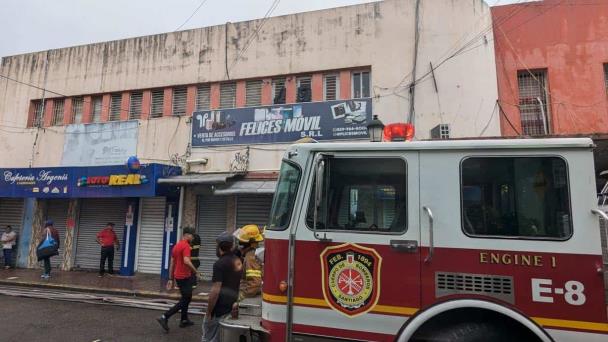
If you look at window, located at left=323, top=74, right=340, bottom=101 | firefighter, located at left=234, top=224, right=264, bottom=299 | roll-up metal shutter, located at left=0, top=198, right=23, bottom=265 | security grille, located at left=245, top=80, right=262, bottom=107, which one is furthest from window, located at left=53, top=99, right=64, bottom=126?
firefighter, located at left=234, top=224, right=264, bottom=299

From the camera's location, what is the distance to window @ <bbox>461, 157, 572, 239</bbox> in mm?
3293

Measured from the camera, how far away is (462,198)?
3.45 m

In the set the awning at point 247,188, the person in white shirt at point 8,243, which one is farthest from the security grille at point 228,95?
the person in white shirt at point 8,243

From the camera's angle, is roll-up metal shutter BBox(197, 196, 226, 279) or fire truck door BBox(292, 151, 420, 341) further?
roll-up metal shutter BBox(197, 196, 226, 279)

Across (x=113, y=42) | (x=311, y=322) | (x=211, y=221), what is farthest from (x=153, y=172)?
(x=311, y=322)

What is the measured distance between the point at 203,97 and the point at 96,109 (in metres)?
4.50

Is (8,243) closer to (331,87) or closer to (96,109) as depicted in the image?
(96,109)

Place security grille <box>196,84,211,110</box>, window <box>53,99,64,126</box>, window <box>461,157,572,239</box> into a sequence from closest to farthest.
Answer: window <box>461,157,572,239</box> → security grille <box>196,84,211,110</box> → window <box>53,99,64,126</box>

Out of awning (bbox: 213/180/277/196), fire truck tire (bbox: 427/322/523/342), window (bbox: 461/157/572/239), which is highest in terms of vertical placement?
awning (bbox: 213/180/277/196)

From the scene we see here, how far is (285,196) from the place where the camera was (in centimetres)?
383

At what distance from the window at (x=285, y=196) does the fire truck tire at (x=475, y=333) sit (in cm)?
161

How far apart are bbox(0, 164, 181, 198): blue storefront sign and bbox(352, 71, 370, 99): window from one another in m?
6.19

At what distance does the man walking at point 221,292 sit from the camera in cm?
461

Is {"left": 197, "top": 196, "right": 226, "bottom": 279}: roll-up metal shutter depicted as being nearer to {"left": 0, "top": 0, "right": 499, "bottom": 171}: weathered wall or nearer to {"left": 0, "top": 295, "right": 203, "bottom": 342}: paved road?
{"left": 0, "top": 0, "right": 499, "bottom": 171}: weathered wall
